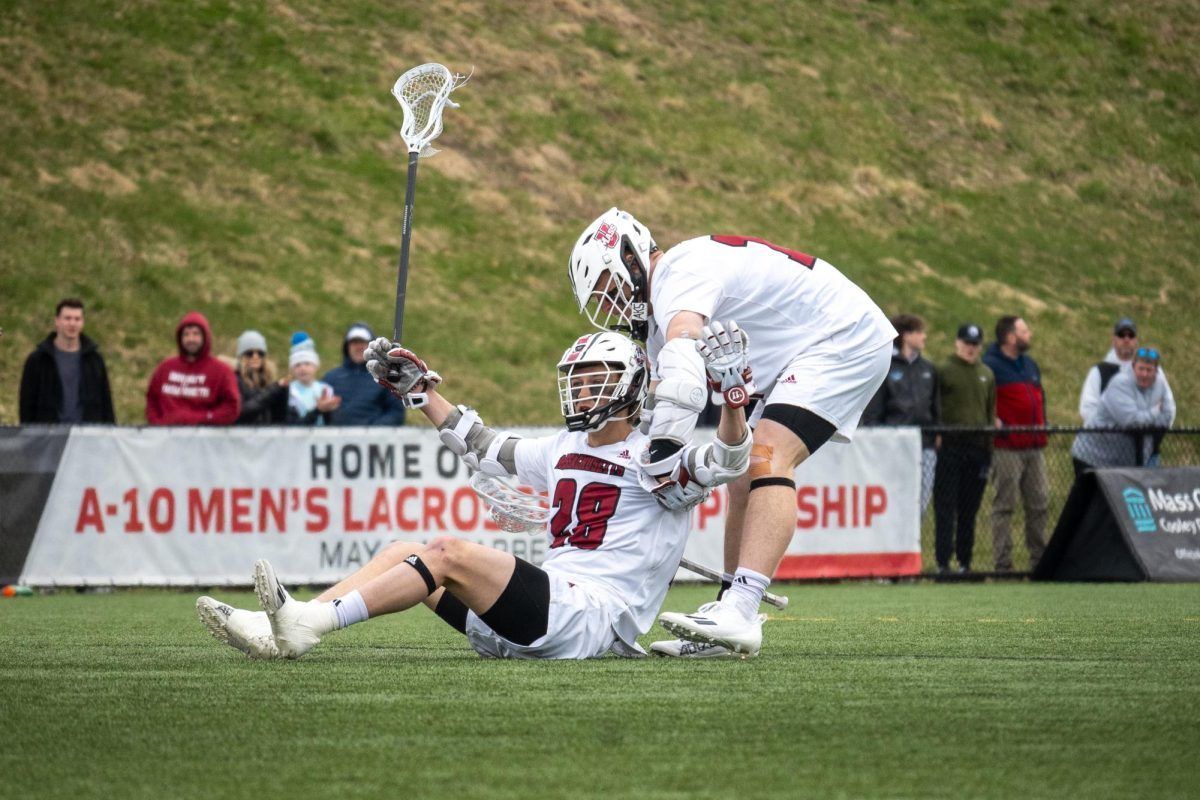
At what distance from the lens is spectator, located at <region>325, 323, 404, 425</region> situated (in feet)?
44.8

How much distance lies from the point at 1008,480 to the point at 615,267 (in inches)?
344

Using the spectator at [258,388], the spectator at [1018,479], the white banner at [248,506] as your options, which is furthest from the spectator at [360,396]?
the spectator at [1018,479]

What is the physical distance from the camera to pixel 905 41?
118 ft

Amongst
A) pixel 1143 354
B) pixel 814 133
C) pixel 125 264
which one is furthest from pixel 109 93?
pixel 1143 354

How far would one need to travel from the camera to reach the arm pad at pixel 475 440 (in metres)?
6.54

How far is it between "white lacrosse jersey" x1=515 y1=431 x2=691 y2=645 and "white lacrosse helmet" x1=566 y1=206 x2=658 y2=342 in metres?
0.56

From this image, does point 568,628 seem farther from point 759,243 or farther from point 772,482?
point 759,243

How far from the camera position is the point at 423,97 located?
7898 mm

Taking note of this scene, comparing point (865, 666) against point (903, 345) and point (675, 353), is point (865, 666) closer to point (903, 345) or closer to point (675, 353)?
point (675, 353)

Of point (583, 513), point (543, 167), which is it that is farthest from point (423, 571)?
point (543, 167)

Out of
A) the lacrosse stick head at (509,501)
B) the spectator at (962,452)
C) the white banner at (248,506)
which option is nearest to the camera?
the lacrosse stick head at (509,501)

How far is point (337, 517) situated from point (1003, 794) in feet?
31.6

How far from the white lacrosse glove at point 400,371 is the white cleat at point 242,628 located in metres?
1.07

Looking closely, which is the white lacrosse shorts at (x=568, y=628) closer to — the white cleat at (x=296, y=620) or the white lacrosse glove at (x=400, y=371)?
the white cleat at (x=296, y=620)
